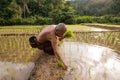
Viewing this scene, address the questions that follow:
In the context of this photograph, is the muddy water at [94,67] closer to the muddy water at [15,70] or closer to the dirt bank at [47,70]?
the dirt bank at [47,70]

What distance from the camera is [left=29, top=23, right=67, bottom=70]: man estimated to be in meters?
4.89

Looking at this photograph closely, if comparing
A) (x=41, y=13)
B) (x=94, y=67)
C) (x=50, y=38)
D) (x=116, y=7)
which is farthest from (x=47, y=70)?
(x=116, y=7)

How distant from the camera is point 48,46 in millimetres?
5676

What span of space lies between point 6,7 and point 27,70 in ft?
73.9

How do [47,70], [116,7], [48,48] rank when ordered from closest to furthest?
[47,70] → [48,48] → [116,7]

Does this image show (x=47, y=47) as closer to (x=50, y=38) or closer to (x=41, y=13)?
(x=50, y=38)

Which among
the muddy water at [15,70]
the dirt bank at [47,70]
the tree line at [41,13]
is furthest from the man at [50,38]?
the tree line at [41,13]

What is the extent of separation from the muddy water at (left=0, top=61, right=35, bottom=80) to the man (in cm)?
54

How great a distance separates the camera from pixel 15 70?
17.0 ft

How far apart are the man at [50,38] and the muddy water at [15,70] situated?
21.2 inches

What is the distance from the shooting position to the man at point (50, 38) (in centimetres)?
489

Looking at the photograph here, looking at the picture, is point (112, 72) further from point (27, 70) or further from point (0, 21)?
point (0, 21)

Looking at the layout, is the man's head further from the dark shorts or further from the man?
the dark shorts

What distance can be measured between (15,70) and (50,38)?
1039 millimetres
